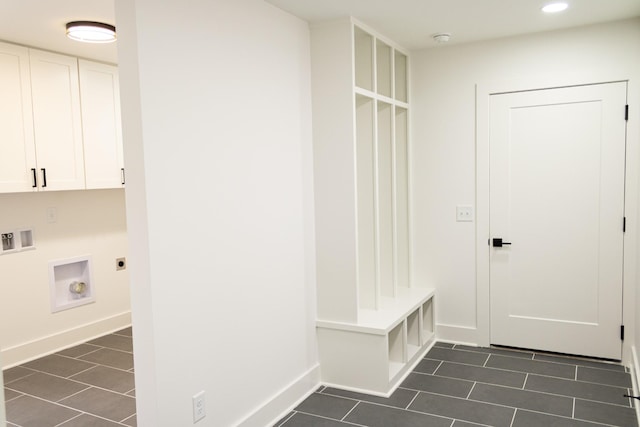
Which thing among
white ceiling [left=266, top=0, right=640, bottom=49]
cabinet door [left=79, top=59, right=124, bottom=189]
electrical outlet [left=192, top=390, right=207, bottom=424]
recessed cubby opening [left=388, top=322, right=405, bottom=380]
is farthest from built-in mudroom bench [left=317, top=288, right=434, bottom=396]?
cabinet door [left=79, top=59, right=124, bottom=189]

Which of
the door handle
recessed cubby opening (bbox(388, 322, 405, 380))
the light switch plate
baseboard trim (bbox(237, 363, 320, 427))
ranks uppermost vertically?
the light switch plate

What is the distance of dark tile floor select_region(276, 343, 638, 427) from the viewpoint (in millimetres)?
2953

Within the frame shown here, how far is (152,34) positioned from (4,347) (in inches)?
121

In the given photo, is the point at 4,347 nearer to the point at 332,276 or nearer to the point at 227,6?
the point at 332,276

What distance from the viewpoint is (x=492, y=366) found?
3.76 meters

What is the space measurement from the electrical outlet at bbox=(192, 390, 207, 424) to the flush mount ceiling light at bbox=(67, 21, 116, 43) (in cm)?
241

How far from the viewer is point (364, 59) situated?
146 inches

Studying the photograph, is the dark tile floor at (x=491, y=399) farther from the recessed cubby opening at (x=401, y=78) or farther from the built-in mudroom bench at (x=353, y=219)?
the recessed cubby opening at (x=401, y=78)

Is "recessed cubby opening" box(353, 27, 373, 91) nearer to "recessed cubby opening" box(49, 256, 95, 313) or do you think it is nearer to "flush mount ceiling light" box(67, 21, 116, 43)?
"flush mount ceiling light" box(67, 21, 116, 43)

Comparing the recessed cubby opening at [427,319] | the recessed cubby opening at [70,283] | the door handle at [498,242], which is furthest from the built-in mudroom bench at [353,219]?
the recessed cubby opening at [70,283]

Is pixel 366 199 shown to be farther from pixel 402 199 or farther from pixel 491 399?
pixel 491 399

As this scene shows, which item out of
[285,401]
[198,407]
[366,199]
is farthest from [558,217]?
[198,407]

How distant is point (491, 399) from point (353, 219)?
1.41 metres

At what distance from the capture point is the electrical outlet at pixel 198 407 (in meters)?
2.46
